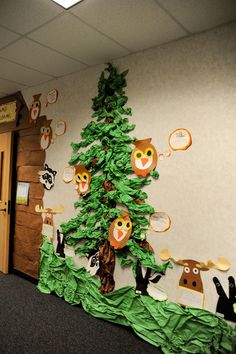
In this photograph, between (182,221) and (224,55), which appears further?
(182,221)

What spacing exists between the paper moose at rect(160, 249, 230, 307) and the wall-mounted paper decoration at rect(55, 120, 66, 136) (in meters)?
1.82

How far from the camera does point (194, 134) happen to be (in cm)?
206

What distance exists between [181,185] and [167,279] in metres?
0.76

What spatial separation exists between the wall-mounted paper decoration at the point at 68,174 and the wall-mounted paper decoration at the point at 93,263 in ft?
2.68

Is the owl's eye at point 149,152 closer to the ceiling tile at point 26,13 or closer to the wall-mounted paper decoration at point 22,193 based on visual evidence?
the ceiling tile at point 26,13

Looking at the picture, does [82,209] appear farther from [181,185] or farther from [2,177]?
[2,177]

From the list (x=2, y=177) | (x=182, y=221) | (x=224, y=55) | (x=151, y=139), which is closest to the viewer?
(x=224, y=55)

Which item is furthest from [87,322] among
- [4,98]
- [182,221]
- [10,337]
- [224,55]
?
[4,98]

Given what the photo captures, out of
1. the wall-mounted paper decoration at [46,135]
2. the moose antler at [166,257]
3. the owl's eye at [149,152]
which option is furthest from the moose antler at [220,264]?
the wall-mounted paper decoration at [46,135]

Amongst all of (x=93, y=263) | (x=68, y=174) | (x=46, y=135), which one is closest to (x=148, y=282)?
(x=93, y=263)

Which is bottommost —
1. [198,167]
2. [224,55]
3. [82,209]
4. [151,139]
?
[82,209]

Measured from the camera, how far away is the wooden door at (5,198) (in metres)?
3.57

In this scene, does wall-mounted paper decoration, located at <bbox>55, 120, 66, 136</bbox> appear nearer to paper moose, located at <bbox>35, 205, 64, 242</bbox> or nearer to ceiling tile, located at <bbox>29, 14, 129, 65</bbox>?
ceiling tile, located at <bbox>29, 14, 129, 65</bbox>

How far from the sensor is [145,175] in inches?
90.7
